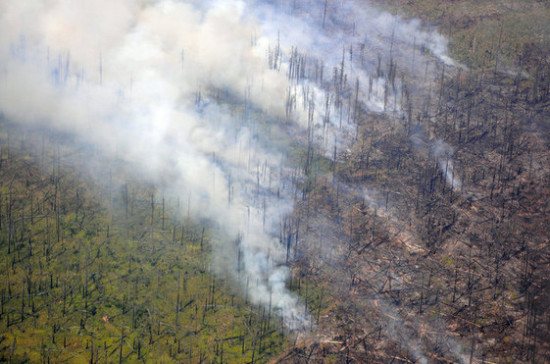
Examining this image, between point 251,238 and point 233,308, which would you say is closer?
point 233,308

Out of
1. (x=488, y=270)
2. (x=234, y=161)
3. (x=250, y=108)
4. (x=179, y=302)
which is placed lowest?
(x=179, y=302)

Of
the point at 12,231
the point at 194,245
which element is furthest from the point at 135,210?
the point at 12,231

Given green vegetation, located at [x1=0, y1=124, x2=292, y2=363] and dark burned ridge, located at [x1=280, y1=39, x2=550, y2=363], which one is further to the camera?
dark burned ridge, located at [x1=280, y1=39, x2=550, y2=363]

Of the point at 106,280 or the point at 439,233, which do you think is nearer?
the point at 106,280

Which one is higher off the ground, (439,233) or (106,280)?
(439,233)

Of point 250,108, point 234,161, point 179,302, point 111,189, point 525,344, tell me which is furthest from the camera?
point 250,108

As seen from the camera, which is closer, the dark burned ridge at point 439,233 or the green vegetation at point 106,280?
the green vegetation at point 106,280

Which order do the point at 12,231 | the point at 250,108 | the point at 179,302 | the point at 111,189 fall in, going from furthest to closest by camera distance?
the point at 250,108 < the point at 111,189 < the point at 12,231 < the point at 179,302

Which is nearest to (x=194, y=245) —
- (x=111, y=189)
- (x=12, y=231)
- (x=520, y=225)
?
(x=111, y=189)

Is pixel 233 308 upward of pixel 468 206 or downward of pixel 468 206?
downward

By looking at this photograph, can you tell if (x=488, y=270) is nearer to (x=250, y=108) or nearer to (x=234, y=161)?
(x=234, y=161)
